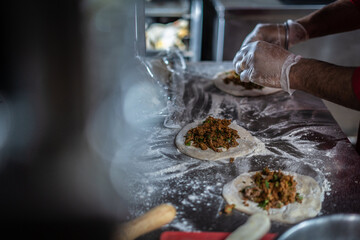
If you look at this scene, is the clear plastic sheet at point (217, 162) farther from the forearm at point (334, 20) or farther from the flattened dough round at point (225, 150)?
the forearm at point (334, 20)

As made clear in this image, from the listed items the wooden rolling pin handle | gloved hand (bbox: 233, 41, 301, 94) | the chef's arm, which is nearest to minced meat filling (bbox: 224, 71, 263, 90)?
the chef's arm

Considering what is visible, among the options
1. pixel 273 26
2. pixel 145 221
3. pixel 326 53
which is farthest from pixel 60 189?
pixel 326 53

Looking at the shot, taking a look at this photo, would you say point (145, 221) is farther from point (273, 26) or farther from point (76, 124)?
point (273, 26)

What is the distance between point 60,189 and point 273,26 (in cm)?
228

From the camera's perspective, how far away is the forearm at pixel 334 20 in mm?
2406

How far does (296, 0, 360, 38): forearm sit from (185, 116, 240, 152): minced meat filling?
1.22 metres

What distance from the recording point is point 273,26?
254 cm

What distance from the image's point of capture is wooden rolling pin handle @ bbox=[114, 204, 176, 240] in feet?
3.95

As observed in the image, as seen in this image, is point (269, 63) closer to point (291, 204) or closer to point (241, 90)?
point (241, 90)

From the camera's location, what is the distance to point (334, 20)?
2.47 meters

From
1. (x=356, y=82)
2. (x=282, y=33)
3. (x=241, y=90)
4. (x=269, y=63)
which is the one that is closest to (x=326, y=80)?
(x=356, y=82)

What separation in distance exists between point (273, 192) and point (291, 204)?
0.28ft

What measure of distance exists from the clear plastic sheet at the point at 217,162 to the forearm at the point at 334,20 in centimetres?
52

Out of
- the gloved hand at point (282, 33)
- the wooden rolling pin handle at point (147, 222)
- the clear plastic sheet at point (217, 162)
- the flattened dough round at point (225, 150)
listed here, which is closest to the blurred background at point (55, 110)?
the wooden rolling pin handle at point (147, 222)
